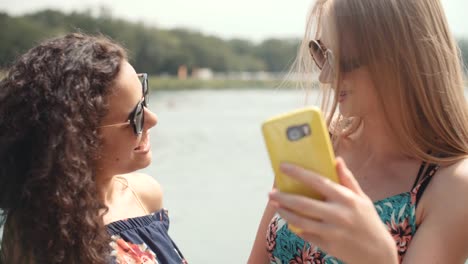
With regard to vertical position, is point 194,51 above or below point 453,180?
below

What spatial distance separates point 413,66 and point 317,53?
0.31 meters

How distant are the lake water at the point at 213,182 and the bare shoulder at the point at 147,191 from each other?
0.69 m

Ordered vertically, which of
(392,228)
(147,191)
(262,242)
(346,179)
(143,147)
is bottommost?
(262,242)

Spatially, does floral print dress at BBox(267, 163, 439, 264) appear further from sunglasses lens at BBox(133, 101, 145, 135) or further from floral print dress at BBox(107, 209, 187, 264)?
sunglasses lens at BBox(133, 101, 145, 135)

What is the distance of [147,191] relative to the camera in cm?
211

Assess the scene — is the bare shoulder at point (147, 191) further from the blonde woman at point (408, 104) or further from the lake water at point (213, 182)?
the lake water at point (213, 182)

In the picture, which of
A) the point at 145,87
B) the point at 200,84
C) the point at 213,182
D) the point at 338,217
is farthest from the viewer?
the point at 200,84

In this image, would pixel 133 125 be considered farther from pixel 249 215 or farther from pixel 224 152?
pixel 224 152

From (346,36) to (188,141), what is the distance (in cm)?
1167

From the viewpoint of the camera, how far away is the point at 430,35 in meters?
1.61

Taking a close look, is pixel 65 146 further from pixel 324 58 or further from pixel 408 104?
pixel 408 104

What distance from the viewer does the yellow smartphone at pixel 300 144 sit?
3.43ft

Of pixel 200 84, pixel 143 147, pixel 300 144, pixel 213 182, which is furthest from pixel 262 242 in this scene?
pixel 200 84

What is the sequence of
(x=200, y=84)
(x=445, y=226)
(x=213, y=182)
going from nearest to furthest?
(x=445, y=226) → (x=213, y=182) → (x=200, y=84)
